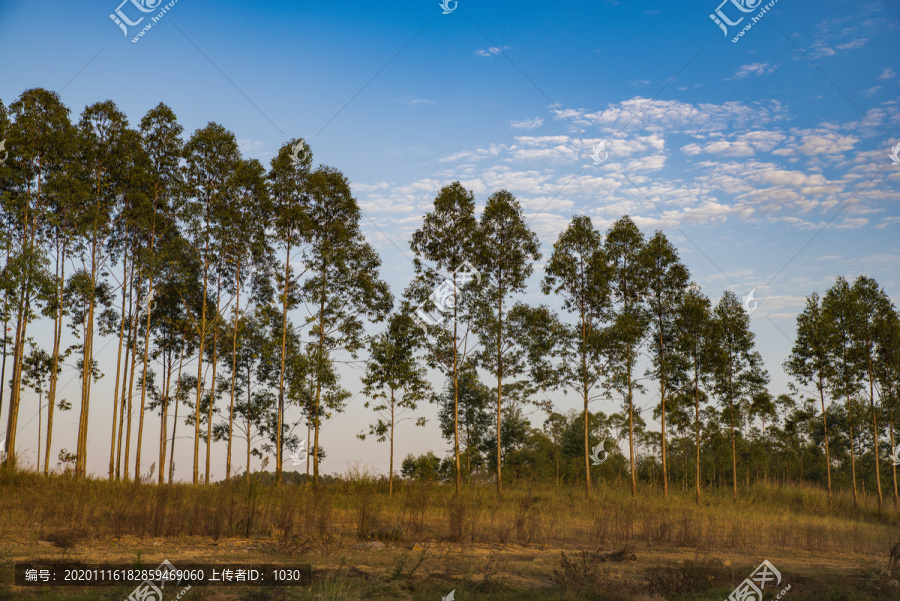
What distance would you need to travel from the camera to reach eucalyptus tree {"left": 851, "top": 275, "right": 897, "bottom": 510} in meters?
32.7

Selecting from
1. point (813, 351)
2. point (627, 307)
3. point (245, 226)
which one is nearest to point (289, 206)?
point (245, 226)

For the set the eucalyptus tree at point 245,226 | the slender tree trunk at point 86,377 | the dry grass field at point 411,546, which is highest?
A: the eucalyptus tree at point 245,226

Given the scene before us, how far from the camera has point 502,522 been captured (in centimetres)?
1554

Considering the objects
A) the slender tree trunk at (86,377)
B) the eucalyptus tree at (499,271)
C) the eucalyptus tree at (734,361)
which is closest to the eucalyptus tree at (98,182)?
the slender tree trunk at (86,377)

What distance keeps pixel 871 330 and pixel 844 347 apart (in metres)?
1.62

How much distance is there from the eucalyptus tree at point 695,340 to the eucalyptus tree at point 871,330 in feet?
28.2

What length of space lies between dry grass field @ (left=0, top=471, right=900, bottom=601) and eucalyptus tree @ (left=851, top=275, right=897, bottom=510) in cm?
1490

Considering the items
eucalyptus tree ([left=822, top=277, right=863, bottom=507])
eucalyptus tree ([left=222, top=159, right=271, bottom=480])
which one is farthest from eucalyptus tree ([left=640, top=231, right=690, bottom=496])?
eucalyptus tree ([left=222, top=159, right=271, bottom=480])

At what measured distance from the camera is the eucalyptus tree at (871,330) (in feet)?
107

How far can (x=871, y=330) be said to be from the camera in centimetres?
3303

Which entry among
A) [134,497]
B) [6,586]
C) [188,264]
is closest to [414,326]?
[188,264]

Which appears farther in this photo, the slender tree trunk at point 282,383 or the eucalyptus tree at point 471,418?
the eucalyptus tree at point 471,418

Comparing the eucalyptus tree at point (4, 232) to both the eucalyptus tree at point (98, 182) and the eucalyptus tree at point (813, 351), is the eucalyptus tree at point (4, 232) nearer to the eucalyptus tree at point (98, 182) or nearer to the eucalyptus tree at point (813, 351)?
the eucalyptus tree at point (98, 182)

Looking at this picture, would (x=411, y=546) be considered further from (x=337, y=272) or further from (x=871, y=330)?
(x=871, y=330)
